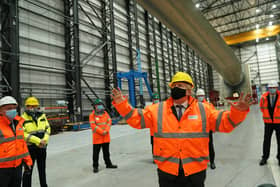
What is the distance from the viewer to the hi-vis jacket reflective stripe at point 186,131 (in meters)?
1.71

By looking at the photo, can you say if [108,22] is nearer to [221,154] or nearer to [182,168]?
[221,154]

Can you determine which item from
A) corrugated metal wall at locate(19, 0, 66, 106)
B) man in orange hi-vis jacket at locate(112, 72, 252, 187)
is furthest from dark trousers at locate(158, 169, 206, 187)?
corrugated metal wall at locate(19, 0, 66, 106)

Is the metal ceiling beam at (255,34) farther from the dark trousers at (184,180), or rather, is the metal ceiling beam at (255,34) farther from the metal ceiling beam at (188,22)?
the dark trousers at (184,180)

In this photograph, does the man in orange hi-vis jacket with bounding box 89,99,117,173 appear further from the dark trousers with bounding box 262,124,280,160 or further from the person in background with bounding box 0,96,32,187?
the dark trousers with bounding box 262,124,280,160

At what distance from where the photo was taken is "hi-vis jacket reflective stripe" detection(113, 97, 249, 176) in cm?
171

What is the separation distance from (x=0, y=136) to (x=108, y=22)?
14.8 meters

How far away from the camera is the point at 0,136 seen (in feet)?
7.73

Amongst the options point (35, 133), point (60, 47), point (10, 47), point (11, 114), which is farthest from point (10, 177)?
point (60, 47)

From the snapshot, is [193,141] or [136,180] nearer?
[193,141]

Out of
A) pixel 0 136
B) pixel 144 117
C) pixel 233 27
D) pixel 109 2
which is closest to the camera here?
pixel 144 117

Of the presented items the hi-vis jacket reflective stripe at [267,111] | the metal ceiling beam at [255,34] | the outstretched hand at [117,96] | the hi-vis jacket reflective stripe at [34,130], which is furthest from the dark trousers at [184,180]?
the metal ceiling beam at [255,34]

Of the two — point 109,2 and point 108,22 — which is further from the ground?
point 109,2

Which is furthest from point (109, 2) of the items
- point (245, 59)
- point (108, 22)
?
point (245, 59)

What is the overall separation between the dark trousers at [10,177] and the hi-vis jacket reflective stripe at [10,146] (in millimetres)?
55
